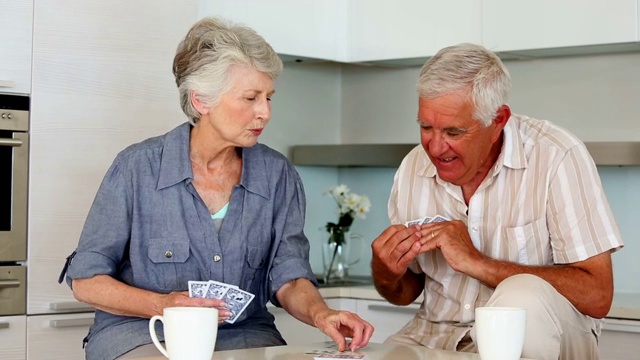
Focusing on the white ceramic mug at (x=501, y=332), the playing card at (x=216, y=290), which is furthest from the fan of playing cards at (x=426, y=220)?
the white ceramic mug at (x=501, y=332)

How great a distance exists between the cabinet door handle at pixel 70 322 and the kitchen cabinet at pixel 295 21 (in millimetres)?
1121

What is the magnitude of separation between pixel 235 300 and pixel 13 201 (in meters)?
1.00

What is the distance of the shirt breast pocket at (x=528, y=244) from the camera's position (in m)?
2.54

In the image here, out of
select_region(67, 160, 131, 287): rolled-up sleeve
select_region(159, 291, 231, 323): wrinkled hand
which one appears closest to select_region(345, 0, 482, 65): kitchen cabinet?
select_region(67, 160, 131, 287): rolled-up sleeve

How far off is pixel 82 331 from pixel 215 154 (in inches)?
33.7

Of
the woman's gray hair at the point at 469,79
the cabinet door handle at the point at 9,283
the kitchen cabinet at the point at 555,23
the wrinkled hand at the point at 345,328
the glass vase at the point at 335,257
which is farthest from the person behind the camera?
the glass vase at the point at 335,257

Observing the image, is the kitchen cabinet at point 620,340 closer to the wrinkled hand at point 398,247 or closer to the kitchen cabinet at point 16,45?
the wrinkled hand at point 398,247

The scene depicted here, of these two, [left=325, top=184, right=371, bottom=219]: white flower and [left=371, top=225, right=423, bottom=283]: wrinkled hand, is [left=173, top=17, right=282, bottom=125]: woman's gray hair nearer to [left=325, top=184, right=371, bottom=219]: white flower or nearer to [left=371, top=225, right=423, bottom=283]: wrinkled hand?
[left=371, top=225, right=423, bottom=283]: wrinkled hand

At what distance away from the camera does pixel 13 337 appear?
9.80 ft

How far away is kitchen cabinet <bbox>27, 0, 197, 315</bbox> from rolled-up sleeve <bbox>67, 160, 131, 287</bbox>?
2.01 feet

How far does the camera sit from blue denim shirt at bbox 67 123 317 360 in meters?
2.46

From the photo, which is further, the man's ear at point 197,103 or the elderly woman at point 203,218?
the man's ear at point 197,103

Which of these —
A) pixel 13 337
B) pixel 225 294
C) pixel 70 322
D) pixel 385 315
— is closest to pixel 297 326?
pixel 385 315

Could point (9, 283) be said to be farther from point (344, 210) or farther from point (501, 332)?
point (501, 332)
